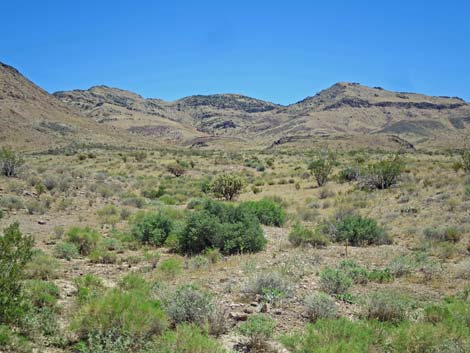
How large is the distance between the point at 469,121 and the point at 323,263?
162 m

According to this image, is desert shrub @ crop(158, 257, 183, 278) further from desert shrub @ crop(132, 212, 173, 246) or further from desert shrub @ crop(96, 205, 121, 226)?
desert shrub @ crop(96, 205, 121, 226)

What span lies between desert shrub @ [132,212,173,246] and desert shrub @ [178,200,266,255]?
95cm

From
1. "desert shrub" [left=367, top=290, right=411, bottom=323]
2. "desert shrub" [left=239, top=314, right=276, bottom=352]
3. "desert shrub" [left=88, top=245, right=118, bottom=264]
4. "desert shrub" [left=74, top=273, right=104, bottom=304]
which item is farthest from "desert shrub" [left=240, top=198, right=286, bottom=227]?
"desert shrub" [left=239, top=314, right=276, bottom=352]

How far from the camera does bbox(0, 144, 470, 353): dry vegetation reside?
18.7ft

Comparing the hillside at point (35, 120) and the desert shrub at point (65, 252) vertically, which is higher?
the hillside at point (35, 120)

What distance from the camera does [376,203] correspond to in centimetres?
1992

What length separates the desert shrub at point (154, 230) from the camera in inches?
509

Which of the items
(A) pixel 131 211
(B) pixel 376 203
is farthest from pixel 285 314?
(B) pixel 376 203

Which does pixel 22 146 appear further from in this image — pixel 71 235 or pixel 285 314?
pixel 285 314

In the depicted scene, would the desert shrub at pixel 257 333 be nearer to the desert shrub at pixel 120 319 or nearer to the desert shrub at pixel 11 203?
the desert shrub at pixel 120 319

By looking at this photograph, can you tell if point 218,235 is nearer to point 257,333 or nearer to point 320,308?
point 320,308

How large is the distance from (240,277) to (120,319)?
3.76 meters

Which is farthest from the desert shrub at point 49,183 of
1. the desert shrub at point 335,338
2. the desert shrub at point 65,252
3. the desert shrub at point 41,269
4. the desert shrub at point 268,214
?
the desert shrub at point 335,338

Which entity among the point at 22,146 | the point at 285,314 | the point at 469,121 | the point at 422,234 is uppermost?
the point at 469,121
